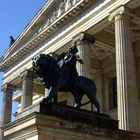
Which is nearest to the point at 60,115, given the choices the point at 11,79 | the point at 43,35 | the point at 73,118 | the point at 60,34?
the point at 73,118

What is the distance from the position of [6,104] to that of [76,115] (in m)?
31.6

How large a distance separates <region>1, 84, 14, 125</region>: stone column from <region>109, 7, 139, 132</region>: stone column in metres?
20.0

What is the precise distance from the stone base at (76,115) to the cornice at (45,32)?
18.3 meters

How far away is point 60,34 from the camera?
3372 centimetres

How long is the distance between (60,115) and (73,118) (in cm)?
47

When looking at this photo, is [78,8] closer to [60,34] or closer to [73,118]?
[60,34]

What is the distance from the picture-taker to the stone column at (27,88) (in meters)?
37.5

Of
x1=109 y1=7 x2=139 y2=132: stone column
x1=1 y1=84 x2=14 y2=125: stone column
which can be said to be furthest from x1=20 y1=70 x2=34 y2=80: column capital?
x1=109 y1=7 x2=139 y2=132: stone column

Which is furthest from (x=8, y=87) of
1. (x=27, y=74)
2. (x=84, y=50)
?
(x=84, y=50)

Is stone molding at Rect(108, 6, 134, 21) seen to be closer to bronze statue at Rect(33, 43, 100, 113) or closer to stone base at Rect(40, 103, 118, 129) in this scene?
bronze statue at Rect(33, 43, 100, 113)

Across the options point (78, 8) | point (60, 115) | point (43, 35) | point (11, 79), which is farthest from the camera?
point (11, 79)

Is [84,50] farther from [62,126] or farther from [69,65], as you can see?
[62,126]

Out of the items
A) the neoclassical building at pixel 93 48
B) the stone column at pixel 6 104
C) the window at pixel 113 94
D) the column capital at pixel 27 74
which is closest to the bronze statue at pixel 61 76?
the neoclassical building at pixel 93 48

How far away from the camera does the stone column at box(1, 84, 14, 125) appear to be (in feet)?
136
